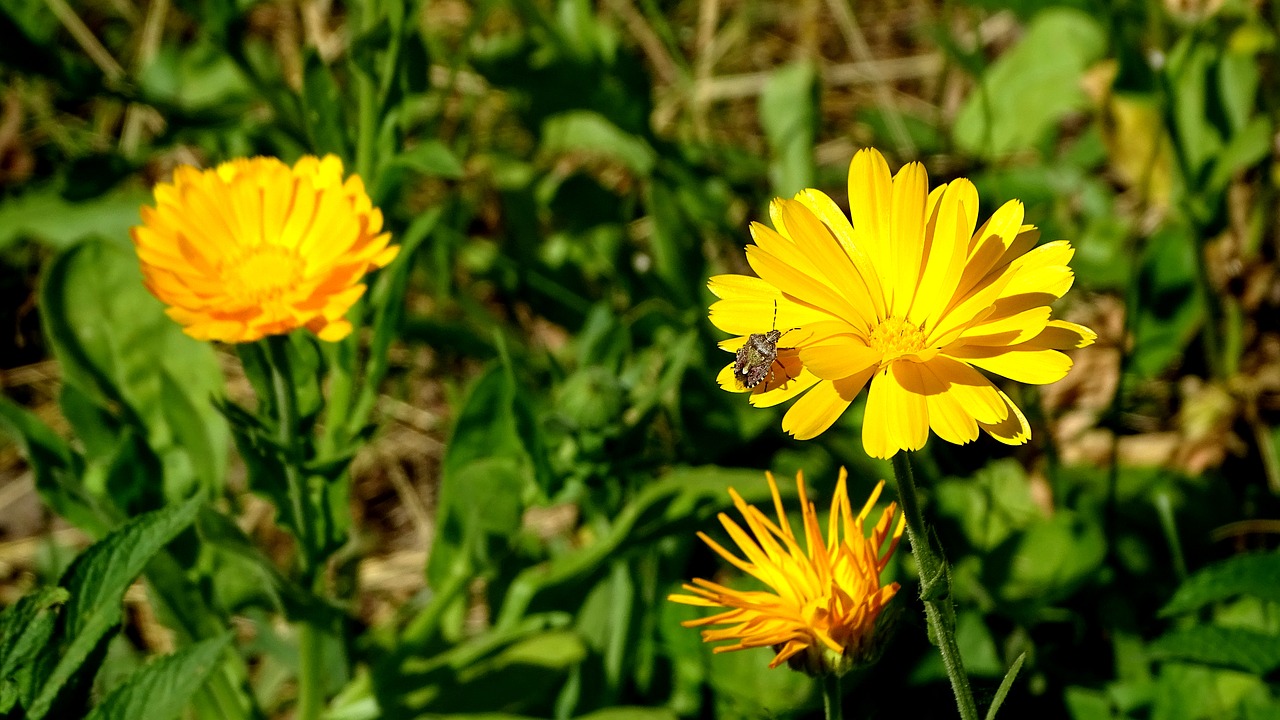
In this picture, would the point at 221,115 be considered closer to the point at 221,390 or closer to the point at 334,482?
the point at 221,390

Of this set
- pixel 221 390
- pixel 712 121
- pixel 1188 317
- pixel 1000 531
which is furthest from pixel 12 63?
pixel 1188 317

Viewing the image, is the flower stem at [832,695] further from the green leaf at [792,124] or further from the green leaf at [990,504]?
the green leaf at [792,124]

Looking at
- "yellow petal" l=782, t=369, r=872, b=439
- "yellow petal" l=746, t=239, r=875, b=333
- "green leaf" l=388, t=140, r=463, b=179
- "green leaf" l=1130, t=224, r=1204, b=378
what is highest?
"green leaf" l=388, t=140, r=463, b=179

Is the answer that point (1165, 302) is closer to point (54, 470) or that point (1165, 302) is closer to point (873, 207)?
point (873, 207)

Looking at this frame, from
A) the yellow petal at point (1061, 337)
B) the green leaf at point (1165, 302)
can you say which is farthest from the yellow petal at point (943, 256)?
the green leaf at point (1165, 302)

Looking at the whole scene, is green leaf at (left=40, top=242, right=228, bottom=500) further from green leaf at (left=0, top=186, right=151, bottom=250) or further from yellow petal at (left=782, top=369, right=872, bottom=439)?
yellow petal at (left=782, top=369, right=872, bottom=439)

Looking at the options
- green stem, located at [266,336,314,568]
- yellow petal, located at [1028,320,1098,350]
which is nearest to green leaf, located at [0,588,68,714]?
green stem, located at [266,336,314,568]

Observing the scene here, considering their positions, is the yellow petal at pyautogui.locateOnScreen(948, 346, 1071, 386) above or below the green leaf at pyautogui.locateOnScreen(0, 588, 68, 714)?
above
